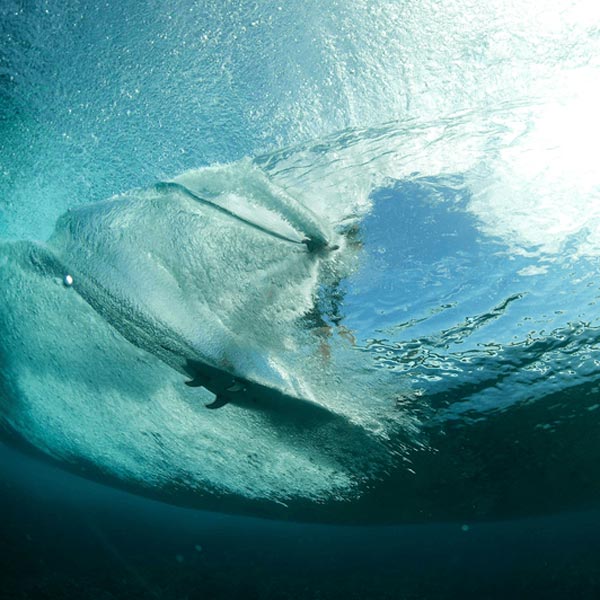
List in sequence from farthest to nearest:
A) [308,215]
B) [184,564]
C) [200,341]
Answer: [184,564], [200,341], [308,215]

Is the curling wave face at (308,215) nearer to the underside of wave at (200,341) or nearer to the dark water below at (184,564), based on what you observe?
the underside of wave at (200,341)

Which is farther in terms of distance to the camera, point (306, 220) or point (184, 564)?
point (184, 564)

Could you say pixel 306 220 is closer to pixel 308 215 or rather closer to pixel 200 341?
pixel 308 215

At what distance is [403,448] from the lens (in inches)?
500

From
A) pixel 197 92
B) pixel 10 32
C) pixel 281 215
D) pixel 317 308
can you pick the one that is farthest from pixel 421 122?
pixel 10 32

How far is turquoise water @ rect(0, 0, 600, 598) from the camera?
388 centimetres

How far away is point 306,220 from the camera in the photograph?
5.51 meters

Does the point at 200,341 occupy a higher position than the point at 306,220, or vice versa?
the point at 306,220

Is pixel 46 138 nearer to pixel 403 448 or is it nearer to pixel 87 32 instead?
pixel 87 32

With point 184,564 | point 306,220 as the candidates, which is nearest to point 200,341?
point 306,220

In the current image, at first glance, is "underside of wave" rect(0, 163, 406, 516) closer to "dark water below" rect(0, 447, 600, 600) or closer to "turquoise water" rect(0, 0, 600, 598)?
"turquoise water" rect(0, 0, 600, 598)

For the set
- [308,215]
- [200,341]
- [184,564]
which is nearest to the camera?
[308,215]

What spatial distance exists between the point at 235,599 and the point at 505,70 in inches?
1078

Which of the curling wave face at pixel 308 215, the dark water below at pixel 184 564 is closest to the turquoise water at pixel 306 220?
the curling wave face at pixel 308 215
